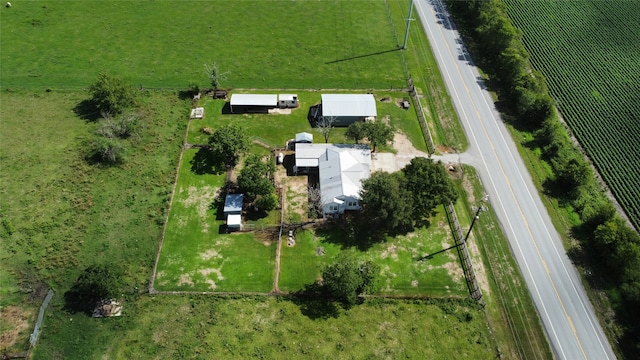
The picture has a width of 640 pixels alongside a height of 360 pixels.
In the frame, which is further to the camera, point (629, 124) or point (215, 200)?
point (629, 124)

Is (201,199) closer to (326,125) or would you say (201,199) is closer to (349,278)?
(326,125)

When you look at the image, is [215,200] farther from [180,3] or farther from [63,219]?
[180,3]

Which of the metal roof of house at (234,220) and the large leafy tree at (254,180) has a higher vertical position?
the large leafy tree at (254,180)

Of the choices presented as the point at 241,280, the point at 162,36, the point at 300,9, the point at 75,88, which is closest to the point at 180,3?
the point at 162,36

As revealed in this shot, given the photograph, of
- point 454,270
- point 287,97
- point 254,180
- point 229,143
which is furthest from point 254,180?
point 454,270

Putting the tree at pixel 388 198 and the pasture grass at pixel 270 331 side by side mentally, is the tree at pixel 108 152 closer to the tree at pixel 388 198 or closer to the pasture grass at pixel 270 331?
the pasture grass at pixel 270 331

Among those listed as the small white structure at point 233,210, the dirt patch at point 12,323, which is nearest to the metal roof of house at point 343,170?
the small white structure at point 233,210

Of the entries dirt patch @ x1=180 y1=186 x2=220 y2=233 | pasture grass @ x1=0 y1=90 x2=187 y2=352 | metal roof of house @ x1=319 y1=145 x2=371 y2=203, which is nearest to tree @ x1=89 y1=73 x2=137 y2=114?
pasture grass @ x1=0 y1=90 x2=187 y2=352
